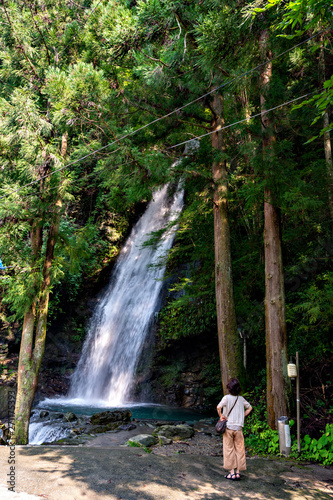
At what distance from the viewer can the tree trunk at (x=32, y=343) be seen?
783cm

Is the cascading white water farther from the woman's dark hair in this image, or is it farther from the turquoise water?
the woman's dark hair

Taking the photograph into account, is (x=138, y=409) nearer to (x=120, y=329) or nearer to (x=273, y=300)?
(x=120, y=329)

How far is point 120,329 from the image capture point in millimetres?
15344

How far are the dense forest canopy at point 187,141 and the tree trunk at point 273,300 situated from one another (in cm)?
3

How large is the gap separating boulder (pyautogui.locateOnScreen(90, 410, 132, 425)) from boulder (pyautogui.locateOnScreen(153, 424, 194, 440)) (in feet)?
5.33

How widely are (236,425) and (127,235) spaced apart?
1626 centimetres

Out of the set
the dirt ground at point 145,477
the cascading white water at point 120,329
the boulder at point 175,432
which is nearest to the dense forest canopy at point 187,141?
the boulder at point 175,432

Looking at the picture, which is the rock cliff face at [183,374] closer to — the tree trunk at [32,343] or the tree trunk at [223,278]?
the tree trunk at [223,278]

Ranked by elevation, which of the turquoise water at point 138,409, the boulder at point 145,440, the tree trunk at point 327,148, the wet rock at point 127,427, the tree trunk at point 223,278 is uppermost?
the tree trunk at point 327,148

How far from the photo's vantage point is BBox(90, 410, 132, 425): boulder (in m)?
9.46

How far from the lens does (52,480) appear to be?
3.87 m

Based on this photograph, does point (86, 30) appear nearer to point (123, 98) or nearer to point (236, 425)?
point (123, 98)

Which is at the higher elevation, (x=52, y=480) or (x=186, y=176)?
(x=186, y=176)

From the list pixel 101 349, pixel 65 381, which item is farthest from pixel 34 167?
pixel 65 381
